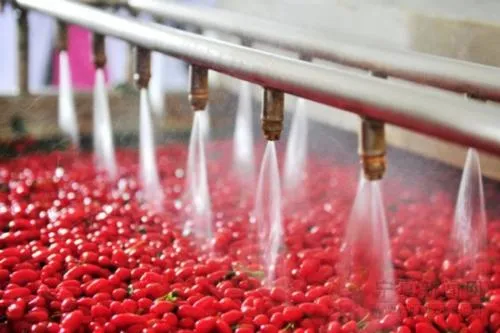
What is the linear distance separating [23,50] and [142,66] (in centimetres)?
170

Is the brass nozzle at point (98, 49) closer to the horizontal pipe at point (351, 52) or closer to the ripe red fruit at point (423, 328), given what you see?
the horizontal pipe at point (351, 52)

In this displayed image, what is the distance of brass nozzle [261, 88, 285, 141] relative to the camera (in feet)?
5.80

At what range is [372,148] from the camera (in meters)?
1.46

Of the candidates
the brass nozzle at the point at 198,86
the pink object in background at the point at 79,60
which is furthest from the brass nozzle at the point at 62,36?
the pink object in background at the point at 79,60

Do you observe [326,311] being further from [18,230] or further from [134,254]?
[18,230]

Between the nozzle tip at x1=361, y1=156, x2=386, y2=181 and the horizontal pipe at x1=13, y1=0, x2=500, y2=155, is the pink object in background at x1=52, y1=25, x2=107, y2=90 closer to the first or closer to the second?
the horizontal pipe at x1=13, y1=0, x2=500, y2=155

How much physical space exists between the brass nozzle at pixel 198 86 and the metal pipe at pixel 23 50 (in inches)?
70.4

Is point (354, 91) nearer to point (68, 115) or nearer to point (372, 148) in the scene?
point (372, 148)

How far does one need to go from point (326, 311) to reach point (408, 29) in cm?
188

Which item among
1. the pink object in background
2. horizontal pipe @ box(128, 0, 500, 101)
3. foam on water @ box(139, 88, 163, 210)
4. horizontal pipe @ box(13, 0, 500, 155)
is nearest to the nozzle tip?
horizontal pipe @ box(13, 0, 500, 155)

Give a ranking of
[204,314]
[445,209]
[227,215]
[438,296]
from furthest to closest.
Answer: [445,209]
[227,215]
[438,296]
[204,314]

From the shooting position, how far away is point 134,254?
2.37 metres

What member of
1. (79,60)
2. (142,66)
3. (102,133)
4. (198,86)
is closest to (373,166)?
(198,86)

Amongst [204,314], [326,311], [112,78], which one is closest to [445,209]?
[326,311]
